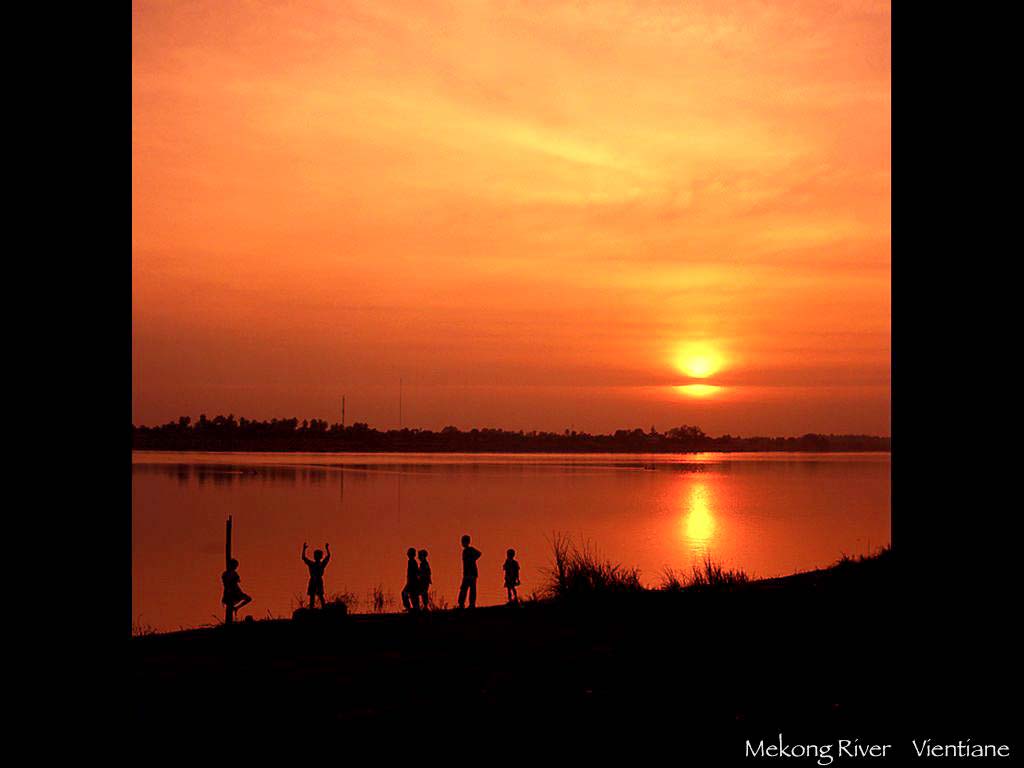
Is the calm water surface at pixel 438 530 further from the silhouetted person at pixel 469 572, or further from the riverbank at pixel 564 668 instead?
the riverbank at pixel 564 668

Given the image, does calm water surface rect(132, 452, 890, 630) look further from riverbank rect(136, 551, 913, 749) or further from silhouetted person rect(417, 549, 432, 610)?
riverbank rect(136, 551, 913, 749)

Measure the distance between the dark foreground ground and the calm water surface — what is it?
15.5 metres

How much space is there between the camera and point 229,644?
11.5 meters

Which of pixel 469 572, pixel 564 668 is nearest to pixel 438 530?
pixel 469 572

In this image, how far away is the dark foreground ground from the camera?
6.10 meters

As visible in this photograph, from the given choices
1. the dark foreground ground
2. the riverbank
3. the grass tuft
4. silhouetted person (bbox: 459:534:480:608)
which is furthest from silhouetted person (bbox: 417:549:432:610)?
the dark foreground ground

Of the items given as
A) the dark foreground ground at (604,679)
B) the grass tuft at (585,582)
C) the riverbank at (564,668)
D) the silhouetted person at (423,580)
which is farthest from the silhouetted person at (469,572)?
the dark foreground ground at (604,679)

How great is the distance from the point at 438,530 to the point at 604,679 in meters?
44.2

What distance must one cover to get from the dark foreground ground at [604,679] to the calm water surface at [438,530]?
1550 cm

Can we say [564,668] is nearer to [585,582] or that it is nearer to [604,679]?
[604,679]
